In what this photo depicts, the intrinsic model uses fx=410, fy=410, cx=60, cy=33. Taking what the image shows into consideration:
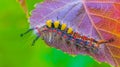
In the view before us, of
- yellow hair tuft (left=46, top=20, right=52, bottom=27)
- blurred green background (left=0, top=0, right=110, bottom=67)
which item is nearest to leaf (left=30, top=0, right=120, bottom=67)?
yellow hair tuft (left=46, top=20, right=52, bottom=27)

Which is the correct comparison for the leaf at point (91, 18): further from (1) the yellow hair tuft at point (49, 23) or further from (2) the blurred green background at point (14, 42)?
(2) the blurred green background at point (14, 42)

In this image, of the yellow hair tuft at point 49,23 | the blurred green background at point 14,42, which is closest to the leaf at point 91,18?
the yellow hair tuft at point 49,23

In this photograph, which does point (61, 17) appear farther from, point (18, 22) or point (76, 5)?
point (18, 22)

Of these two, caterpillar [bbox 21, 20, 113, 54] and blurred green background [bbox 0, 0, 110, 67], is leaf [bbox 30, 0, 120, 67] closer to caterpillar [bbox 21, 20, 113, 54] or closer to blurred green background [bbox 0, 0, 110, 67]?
caterpillar [bbox 21, 20, 113, 54]

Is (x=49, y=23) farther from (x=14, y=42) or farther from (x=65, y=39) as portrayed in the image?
(x=14, y=42)

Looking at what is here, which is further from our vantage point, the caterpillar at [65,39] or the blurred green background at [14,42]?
the blurred green background at [14,42]

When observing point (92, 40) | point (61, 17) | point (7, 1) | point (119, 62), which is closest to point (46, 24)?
point (61, 17)

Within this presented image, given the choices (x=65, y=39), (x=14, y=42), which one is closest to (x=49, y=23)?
(x=65, y=39)
